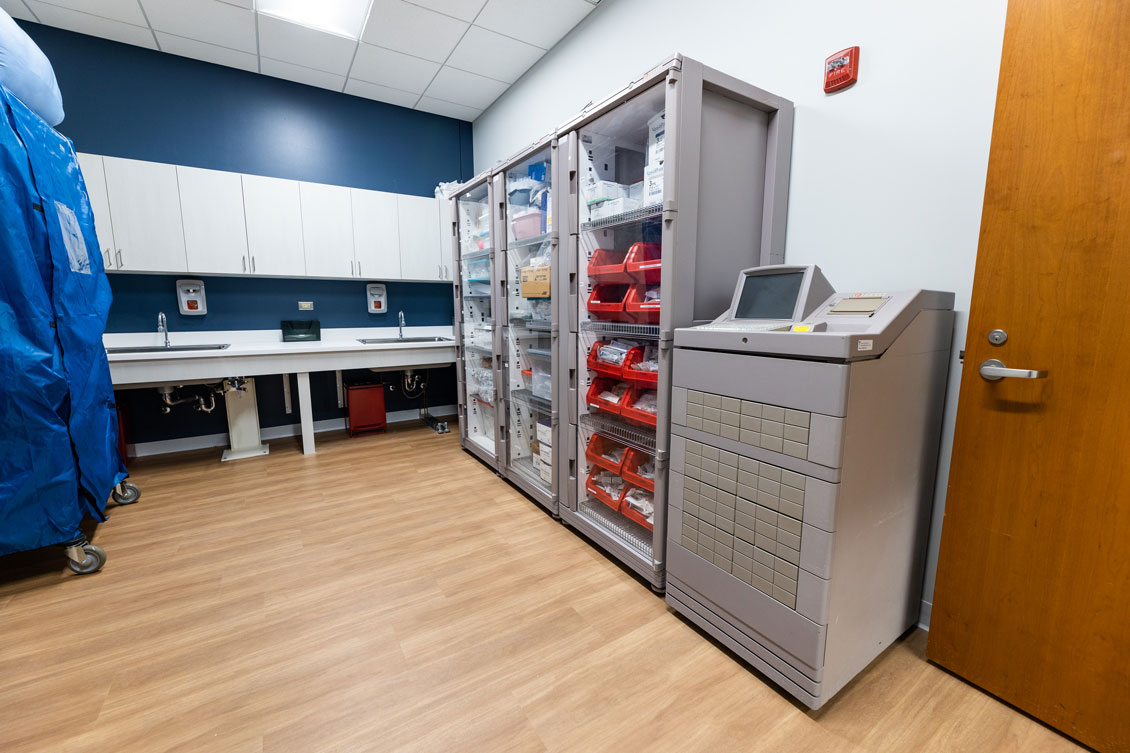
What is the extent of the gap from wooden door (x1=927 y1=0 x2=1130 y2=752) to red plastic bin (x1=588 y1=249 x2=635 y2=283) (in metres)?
1.13

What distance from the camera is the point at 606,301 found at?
6.93 ft

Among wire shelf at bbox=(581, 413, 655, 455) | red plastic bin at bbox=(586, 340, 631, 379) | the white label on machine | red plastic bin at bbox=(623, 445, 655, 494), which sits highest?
the white label on machine

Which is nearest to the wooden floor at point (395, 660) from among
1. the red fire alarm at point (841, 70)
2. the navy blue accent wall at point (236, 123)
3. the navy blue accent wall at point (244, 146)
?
the navy blue accent wall at point (244, 146)

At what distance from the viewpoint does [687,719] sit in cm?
126

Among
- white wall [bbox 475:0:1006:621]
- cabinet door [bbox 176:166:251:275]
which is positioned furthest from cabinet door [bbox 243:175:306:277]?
white wall [bbox 475:0:1006:621]

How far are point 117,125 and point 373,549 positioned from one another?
356cm

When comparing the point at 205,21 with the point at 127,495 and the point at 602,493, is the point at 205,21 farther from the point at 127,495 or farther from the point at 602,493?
the point at 602,493

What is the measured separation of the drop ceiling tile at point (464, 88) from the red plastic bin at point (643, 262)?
264 cm

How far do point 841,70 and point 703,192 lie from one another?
655 millimetres

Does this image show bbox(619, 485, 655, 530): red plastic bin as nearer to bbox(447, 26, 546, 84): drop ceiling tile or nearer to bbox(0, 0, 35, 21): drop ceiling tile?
bbox(447, 26, 546, 84): drop ceiling tile

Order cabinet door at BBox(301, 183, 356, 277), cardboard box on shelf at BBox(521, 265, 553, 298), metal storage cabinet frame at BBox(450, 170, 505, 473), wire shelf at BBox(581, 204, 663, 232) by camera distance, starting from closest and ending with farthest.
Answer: wire shelf at BBox(581, 204, 663, 232), cardboard box on shelf at BBox(521, 265, 553, 298), metal storage cabinet frame at BBox(450, 170, 505, 473), cabinet door at BBox(301, 183, 356, 277)

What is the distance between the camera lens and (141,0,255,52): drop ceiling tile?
270cm

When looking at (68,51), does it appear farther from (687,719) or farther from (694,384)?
(687,719)

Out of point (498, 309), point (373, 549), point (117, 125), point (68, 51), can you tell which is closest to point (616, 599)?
point (373, 549)
